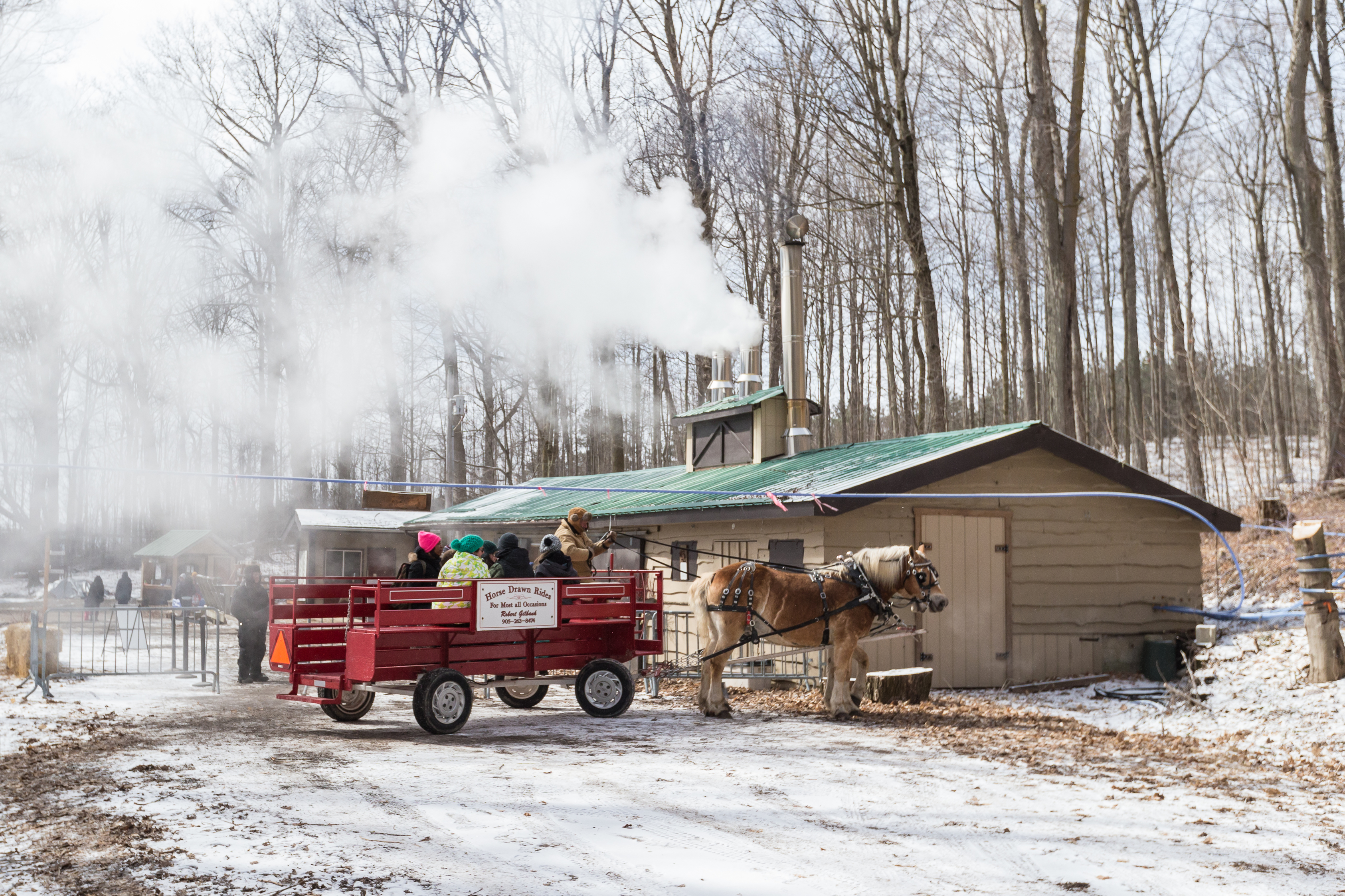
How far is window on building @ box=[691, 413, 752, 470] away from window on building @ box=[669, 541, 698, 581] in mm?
2258

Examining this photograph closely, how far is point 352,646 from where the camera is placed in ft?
33.7

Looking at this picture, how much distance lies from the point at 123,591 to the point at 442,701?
2823 cm

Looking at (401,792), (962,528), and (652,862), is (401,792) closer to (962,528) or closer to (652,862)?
(652,862)

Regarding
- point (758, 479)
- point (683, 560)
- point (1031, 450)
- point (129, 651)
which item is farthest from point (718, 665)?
point (129, 651)

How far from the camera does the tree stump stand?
12.3 metres

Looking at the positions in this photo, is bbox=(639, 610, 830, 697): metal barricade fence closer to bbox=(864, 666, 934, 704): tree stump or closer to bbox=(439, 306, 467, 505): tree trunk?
bbox=(864, 666, 934, 704): tree stump

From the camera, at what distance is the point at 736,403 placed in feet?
60.2

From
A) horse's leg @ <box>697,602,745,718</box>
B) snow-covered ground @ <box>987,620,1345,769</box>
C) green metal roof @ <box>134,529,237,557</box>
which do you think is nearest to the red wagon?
horse's leg @ <box>697,602,745,718</box>

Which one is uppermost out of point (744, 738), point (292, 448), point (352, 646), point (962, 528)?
point (292, 448)

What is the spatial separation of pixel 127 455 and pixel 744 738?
44031 mm

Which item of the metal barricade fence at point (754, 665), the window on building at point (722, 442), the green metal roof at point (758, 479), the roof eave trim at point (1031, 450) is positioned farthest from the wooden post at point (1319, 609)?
the window on building at point (722, 442)

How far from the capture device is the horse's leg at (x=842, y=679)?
11.3 meters

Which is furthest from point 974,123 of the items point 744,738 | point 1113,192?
point 744,738

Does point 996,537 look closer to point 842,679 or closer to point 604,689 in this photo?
point 842,679
